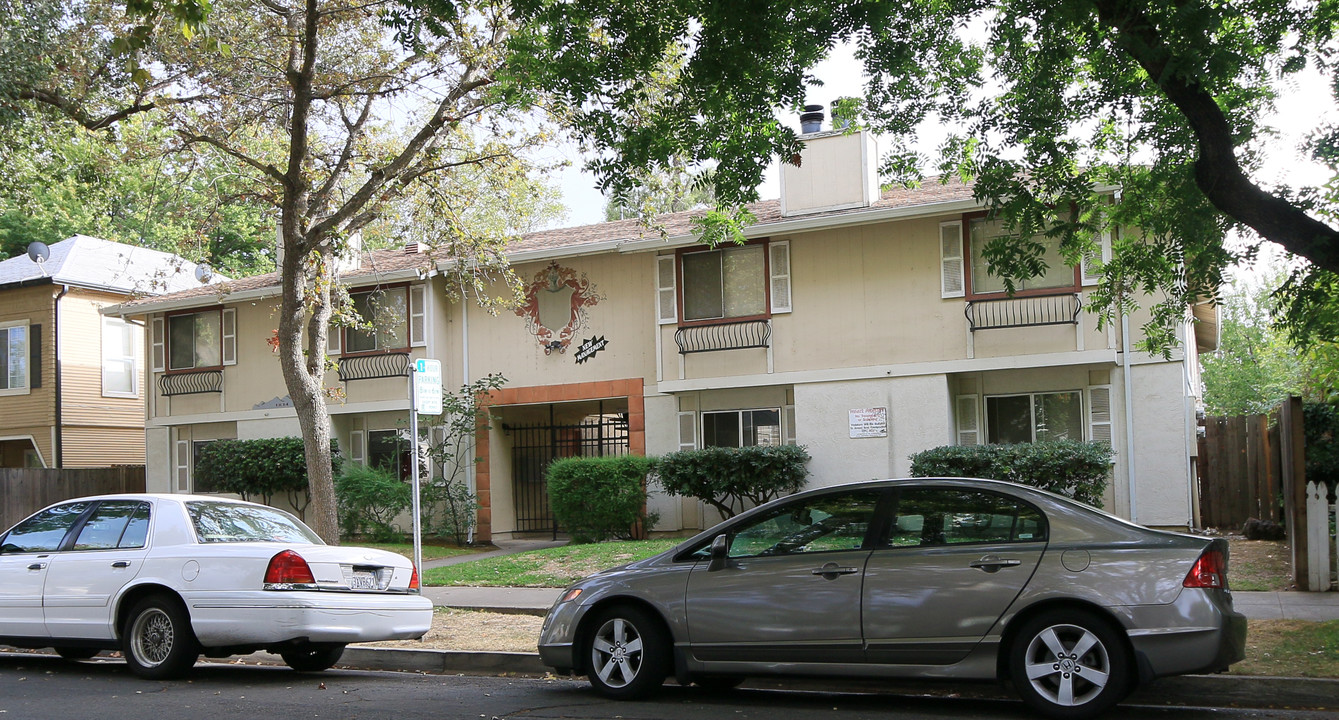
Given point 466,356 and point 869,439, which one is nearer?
point 869,439

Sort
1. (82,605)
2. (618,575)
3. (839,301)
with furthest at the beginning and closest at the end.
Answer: (839,301), (82,605), (618,575)

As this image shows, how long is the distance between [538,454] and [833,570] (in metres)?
17.0

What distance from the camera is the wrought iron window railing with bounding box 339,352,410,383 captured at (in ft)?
76.9

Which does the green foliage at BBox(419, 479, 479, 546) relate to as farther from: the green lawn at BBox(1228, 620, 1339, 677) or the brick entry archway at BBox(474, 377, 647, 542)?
the green lawn at BBox(1228, 620, 1339, 677)

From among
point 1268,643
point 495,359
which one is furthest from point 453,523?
point 1268,643

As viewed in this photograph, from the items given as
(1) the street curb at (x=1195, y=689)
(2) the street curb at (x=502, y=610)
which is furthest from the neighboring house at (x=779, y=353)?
(1) the street curb at (x=1195, y=689)

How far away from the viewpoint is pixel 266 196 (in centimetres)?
1485

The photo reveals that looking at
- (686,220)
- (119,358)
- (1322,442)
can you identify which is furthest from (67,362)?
(1322,442)

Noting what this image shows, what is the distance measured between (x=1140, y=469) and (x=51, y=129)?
1630 cm

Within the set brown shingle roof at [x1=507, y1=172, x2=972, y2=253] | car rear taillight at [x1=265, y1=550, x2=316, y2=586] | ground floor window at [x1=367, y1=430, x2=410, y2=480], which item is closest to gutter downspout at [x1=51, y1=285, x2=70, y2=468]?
ground floor window at [x1=367, y1=430, x2=410, y2=480]

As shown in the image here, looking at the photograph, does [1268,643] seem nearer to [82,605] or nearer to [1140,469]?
[82,605]

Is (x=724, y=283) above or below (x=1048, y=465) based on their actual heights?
above

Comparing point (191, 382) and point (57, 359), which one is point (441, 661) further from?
point (57, 359)

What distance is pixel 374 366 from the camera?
23797 mm
